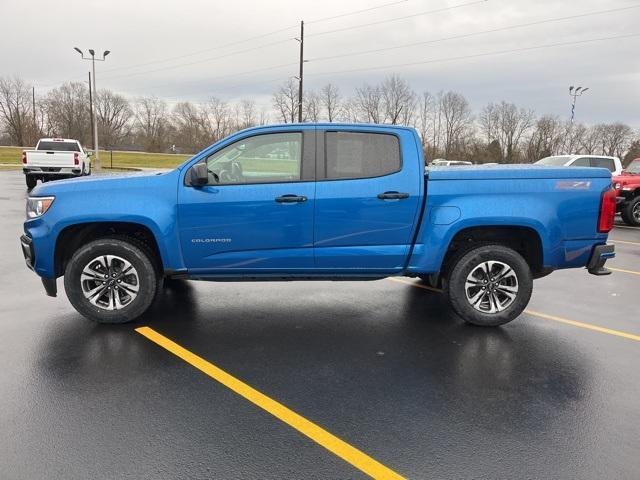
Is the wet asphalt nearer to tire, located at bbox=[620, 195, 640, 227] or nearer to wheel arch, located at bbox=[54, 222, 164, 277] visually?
wheel arch, located at bbox=[54, 222, 164, 277]

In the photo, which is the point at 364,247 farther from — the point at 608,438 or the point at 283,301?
the point at 608,438

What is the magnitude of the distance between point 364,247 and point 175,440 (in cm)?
254

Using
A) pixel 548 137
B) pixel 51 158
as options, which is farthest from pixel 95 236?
pixel 548 137

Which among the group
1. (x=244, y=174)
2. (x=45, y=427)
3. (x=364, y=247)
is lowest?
(x=45, y=427)

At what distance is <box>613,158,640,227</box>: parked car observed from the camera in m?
13.9

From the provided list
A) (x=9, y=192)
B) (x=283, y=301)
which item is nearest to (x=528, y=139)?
(x=9, y=192)

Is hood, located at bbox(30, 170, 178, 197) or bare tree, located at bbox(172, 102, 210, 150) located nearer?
hood, located at bbox(30, 170, 178, 197)

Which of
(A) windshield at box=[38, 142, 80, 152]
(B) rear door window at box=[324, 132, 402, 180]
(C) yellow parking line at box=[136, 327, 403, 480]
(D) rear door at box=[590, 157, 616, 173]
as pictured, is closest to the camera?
(C) yellow parking line at box=[136, 327, 403, 480]

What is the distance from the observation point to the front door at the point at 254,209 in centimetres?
471

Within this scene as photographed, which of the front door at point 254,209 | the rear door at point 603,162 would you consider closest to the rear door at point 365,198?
the front door at point 254,209

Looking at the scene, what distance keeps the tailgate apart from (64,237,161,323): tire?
16399mm

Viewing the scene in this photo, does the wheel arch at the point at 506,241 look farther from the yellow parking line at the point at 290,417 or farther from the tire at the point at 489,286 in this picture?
the yellow parking line at the point at 290,417

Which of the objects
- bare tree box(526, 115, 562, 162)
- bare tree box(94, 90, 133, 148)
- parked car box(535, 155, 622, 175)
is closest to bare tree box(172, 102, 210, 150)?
bare tree box(94, 90, 133, 148)

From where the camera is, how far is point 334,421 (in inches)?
127
